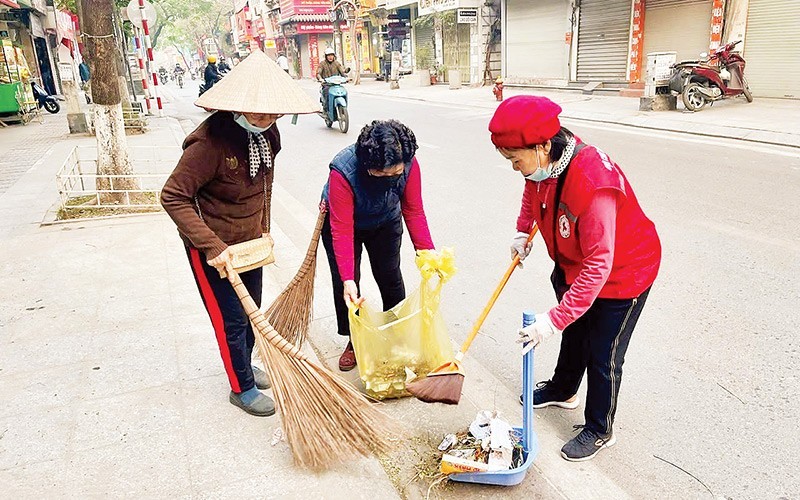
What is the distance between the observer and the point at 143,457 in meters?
2.25

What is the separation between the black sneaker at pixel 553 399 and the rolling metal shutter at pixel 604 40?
13512mm

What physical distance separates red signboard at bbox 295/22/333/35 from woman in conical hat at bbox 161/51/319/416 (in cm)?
3460

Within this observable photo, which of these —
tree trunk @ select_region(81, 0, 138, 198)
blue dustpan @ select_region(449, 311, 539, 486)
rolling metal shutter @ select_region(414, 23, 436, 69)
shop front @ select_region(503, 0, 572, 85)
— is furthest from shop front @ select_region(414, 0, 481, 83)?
blue dustpan @ select_region(449, 311, 539, 486)

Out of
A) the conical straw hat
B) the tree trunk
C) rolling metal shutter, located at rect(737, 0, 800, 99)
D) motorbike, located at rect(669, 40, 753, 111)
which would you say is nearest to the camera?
the conical straw hat

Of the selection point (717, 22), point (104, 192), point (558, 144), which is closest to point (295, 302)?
point (558, 144)

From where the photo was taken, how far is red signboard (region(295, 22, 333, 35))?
113 feet

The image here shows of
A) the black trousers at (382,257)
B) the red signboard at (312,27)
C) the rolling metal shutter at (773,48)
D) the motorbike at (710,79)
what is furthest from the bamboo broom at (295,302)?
the red signboard at (312,27)

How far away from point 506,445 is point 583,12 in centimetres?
1566

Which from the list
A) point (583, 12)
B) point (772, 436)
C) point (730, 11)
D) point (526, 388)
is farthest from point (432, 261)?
point (583, 12)

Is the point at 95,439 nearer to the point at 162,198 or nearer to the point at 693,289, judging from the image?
the point at 162,198

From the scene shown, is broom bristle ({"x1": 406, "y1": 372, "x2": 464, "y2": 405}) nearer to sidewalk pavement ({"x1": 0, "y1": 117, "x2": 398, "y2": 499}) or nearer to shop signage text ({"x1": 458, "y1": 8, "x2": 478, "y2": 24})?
sidewalk pavement ({"x1": 0, "y1": 117, "x2": 398, "y2": 499})

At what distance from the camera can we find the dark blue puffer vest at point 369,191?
2.38m

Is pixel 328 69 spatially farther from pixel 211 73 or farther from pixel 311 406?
pixel 311 406

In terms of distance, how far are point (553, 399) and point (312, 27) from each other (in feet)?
116
